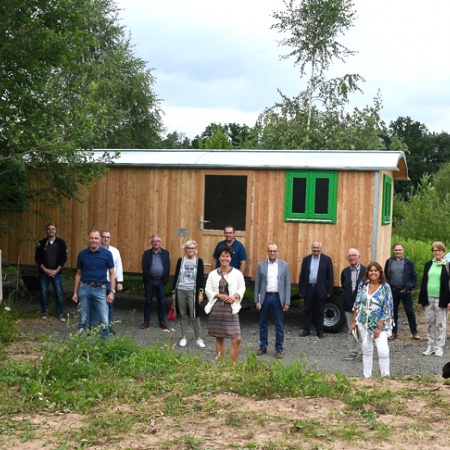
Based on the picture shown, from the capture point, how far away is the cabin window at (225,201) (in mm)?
12992

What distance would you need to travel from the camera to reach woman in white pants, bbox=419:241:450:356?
34.4 ft

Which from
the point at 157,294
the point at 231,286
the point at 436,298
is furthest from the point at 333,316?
the point at 231,286

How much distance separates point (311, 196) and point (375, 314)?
15.2 feet

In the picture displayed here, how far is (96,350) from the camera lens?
792 centimetres

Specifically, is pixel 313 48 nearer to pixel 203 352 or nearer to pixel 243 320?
pixel 243 320

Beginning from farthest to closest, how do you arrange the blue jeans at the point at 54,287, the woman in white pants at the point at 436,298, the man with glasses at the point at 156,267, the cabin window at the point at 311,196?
the blue jeans at the point at 54,287, the cabin window at the point at 311,196, the man with glasses at the point at 156,267, the woman in white pants at the point at 436,298

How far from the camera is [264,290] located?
10133 mm

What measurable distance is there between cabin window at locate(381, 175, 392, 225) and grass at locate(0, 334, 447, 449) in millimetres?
6018

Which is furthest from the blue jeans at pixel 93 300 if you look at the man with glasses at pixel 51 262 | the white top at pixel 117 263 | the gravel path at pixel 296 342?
the man with glasses at pixel 51 262

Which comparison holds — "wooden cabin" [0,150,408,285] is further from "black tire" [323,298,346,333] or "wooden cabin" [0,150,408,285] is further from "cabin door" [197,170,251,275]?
"black tire" [323,298,346,333]

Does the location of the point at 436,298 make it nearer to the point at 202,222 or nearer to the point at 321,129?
the point at 202,222

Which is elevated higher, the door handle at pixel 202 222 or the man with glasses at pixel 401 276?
the door handle at pixel 202 222

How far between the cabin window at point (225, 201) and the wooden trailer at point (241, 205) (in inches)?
0.7

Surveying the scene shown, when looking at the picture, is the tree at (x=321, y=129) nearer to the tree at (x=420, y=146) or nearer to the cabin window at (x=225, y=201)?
the cabin window at (x=225, y=201)
